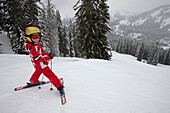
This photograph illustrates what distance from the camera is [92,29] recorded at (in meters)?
11.1

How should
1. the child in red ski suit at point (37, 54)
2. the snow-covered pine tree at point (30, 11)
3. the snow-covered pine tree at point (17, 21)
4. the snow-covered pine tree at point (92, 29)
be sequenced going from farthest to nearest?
the snow-covered pine tree at point (30, 11), the snow-covered pine tree at point (17, 21), the snow-covered pine tree at point (92, 29), the child in red ski suit at point (37, 54)

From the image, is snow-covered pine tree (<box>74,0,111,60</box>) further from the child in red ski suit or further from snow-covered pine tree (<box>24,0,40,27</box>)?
snow-covered pine tree (<box>24,0,40,27</box>)

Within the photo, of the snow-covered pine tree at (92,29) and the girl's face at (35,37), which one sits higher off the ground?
the snow-covered pine tree at (92,29)

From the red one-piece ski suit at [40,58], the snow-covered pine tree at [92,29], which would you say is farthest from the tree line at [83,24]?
the red one-piece ski suit at [40,58]

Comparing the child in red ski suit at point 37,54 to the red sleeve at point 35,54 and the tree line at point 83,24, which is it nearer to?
the red sleeve at point 35,54

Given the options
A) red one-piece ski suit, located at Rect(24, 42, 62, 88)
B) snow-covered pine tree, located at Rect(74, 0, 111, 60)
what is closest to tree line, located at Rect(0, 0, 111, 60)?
snow-covered pine tree, located at Rect(74, 0, 111, 60)

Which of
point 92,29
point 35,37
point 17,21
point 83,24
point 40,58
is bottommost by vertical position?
point 40,58

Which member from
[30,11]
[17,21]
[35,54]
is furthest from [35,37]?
[30,11]

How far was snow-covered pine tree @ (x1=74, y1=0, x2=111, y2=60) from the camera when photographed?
1113cm

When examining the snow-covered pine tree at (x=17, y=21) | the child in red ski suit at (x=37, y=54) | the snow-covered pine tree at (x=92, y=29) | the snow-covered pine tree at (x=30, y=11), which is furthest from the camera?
the snow-covered pine tree at (x=30, y=11)

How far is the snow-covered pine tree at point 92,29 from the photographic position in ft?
36.5

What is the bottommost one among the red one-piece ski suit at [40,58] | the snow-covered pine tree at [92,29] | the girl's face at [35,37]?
the red one-piece ski suit at [40,58]

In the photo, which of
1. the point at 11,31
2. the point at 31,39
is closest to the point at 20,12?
the point at 11,31

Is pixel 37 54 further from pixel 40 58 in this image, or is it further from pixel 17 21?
pixel 17 21
